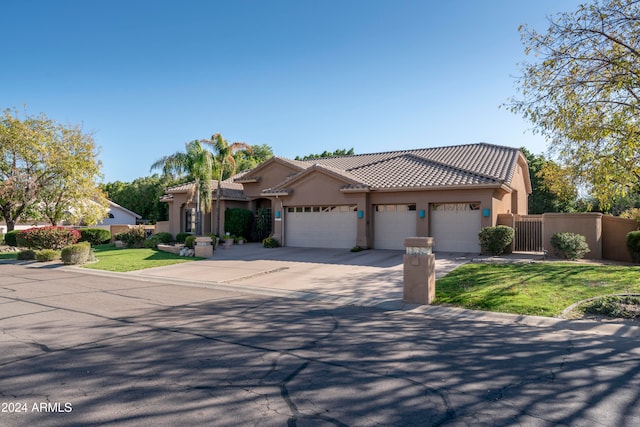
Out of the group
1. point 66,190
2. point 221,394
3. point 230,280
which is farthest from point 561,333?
point 66,190

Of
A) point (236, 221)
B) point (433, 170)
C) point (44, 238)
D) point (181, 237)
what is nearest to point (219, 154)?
point (236, 221)

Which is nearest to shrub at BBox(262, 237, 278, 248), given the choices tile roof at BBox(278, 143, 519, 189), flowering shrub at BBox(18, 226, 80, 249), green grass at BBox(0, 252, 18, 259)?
tile roof at BBox(278, 143, 519, 189)

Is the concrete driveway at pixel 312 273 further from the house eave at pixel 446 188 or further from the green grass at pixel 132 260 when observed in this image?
the house eave at pixel 446 188

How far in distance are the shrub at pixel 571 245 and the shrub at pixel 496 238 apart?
1.77 m

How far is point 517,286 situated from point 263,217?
18889 millimetres

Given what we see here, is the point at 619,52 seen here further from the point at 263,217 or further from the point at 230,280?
the point at 263,217

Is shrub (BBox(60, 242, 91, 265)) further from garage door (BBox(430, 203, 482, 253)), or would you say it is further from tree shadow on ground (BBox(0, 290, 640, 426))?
garage door (BBox(430, 203, 482, 253))

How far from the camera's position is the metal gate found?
60.5ft

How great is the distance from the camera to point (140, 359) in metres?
5.56

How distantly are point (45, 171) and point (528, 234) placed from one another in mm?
27469

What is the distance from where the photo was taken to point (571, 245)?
15.5 m

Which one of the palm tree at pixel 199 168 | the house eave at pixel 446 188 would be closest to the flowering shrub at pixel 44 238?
the palm tree at pixel 199 168

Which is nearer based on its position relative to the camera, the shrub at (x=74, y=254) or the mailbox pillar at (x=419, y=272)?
the mailbox pillar at (x=419, y=272)

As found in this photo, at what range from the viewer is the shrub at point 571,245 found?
15.5m
